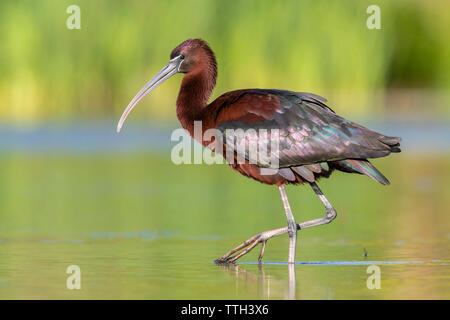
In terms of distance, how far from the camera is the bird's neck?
353 inches

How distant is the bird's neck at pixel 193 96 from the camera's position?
353 inches

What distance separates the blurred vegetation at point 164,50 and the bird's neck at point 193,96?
11.4 meters

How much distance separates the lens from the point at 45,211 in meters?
11.3

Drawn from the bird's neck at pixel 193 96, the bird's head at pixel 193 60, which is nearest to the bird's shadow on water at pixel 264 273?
the bird's neck at pixel 193 96

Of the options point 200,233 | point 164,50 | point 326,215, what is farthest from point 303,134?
point 164,50

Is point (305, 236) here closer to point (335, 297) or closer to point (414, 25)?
point (335, 297)

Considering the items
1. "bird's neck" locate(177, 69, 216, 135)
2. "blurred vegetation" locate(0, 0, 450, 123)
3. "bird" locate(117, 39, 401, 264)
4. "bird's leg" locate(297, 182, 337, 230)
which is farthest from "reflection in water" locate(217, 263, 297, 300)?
"blurred vegetation" locate(0, 0, 450, 123)

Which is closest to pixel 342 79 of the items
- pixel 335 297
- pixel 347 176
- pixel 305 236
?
pixel 347 176

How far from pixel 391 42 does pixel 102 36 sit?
20.5 feet

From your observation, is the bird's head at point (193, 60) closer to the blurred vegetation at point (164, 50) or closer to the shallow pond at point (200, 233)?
the shallow pond at point (200, 233)

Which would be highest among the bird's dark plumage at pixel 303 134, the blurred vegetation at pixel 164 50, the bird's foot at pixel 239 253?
the blurred vegetation at pixel 164 50

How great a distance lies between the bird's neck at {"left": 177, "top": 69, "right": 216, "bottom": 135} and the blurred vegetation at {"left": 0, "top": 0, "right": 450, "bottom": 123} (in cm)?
1142

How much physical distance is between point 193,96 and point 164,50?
12198mm

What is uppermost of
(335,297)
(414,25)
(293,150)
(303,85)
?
(414,25)
